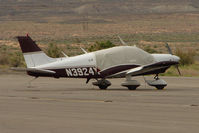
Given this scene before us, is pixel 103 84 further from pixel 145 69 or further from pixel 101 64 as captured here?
pixel 145 69

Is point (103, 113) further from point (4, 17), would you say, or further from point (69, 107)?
point (4, 17)

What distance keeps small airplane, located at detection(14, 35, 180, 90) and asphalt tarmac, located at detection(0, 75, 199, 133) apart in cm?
296

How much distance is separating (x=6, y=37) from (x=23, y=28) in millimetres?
14717

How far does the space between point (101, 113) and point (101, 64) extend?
35.4 feet

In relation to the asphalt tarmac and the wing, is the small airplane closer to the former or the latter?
the wing

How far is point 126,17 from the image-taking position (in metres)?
175

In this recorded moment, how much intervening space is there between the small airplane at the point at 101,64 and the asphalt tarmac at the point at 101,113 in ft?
9.72

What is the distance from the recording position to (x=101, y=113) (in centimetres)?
1647

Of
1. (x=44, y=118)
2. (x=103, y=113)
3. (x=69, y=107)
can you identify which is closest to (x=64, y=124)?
(x=44, y=118)

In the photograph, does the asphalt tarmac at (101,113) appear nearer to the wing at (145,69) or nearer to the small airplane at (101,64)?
the small airplane at (101,64)

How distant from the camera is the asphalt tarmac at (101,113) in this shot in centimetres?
1339

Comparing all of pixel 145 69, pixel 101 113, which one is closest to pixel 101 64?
pixel 145 69

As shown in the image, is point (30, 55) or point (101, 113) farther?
point (30, 55)

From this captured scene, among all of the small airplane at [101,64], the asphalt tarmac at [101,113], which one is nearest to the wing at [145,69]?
the small airplane at [101,64]
